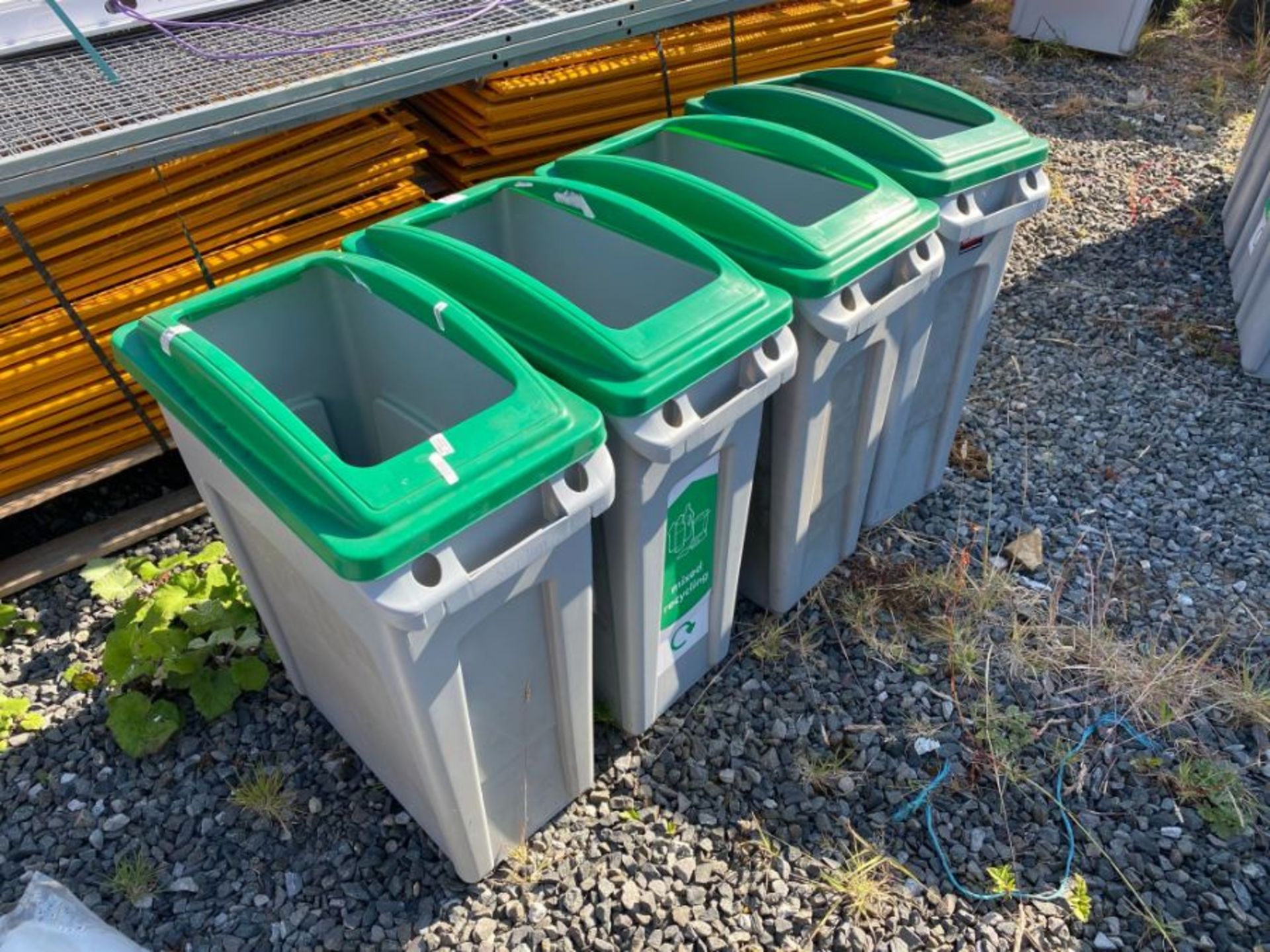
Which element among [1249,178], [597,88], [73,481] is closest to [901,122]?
[597,88]

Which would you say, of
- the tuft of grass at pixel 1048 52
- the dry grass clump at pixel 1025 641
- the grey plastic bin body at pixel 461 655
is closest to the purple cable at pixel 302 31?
the grey plastic bin body at pixel 461 655

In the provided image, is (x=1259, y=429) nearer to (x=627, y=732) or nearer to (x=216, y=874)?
(x=627, y=732)

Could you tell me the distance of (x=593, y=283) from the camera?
2.22 metres

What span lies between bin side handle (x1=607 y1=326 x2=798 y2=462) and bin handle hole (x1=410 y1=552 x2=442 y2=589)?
44 cm

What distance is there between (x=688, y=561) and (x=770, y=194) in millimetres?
1056

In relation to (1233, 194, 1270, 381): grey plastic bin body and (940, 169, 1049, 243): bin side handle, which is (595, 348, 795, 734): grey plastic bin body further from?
(1233, 194, 1270, 381): grey plastic bin body

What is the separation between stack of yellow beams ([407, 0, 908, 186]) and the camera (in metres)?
3.06

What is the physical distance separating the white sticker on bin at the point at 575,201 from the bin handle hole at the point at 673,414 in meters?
0.60

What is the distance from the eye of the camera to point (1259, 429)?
3.44 meters

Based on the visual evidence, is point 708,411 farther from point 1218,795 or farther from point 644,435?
point 1218,795

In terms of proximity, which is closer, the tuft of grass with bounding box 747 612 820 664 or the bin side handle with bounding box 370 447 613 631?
the bin side handle with bounding box 370 447 613 631

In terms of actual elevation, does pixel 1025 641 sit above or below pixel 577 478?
below

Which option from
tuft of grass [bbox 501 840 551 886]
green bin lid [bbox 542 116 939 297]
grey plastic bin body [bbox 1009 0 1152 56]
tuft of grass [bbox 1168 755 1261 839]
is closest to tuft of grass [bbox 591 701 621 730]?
tuft of grass [bbox 501 840 551 886]

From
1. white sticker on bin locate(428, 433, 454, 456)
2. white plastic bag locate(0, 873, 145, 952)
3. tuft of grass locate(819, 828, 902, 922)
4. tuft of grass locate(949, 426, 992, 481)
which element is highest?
white sticker on bin locate(428, 433, 454, 456)
